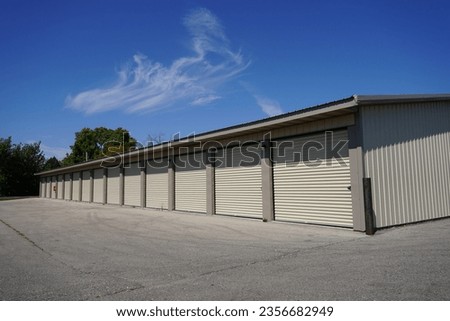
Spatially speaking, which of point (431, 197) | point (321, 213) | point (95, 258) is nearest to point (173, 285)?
Answer: point (95, 258)

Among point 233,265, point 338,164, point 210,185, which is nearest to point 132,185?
point 210,185

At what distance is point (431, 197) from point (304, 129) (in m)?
4.48

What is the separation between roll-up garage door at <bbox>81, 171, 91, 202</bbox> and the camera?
3213 cm

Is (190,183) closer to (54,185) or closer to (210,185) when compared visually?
(210,185)

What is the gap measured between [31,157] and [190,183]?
49.4 metres

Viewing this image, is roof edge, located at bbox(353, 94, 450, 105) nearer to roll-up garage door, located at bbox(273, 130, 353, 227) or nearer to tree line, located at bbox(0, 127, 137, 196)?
roll-up garage door, located at bbox(273, 130, 353, 227)

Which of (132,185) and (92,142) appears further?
(92,142)

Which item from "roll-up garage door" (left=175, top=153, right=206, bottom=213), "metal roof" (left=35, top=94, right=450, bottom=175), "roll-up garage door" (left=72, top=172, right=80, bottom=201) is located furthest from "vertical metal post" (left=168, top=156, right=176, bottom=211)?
"roll-up garage door" (left=72, top=172, right=80, bottom=201)

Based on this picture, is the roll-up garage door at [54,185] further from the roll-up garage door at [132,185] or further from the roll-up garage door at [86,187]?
the roll-up garage door at [132,185]

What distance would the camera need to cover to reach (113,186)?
26734mm

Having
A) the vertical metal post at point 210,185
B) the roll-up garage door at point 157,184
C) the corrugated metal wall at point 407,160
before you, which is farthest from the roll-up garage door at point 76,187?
the corrugated metal wall at point 407,160

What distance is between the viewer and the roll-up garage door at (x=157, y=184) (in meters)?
19.8

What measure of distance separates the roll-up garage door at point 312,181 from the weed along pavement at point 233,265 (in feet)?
2.34
